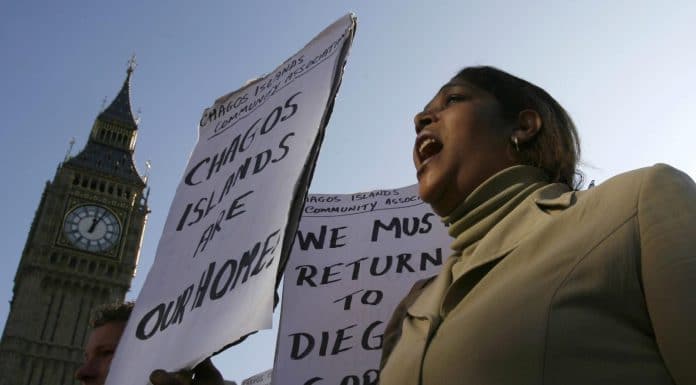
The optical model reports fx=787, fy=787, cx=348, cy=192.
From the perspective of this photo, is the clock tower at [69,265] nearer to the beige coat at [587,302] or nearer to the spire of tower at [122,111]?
the spire of tower at [122,111]

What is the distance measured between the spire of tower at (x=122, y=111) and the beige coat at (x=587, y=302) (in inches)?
1785

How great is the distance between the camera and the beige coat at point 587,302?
1145 millimetres

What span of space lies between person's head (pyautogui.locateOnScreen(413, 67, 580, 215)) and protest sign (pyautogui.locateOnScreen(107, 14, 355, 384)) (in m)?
0.72

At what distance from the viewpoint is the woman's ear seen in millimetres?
1803

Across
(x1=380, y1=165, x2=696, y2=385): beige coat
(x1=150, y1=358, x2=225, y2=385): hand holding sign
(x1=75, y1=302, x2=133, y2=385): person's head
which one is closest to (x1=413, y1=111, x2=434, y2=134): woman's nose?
(x1=380, y1=165, x2=696, y2=385): beige coat

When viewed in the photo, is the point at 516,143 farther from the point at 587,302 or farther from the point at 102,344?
the point at 102,344

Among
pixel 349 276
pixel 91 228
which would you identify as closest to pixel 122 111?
pixel 91 228

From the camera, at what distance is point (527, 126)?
1839 millimetres

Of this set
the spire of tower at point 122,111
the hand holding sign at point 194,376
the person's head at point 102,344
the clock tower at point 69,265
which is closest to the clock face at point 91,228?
the clock tower at point 69,265

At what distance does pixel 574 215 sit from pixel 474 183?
383 mm

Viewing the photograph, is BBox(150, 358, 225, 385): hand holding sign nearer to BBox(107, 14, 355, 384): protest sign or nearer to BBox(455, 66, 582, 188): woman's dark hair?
BBox(107, 14, 355, 384): protest sign

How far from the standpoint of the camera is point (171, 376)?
2336mm

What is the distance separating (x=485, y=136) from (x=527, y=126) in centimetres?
11

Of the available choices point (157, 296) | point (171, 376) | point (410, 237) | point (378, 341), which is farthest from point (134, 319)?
point (410, 237)
